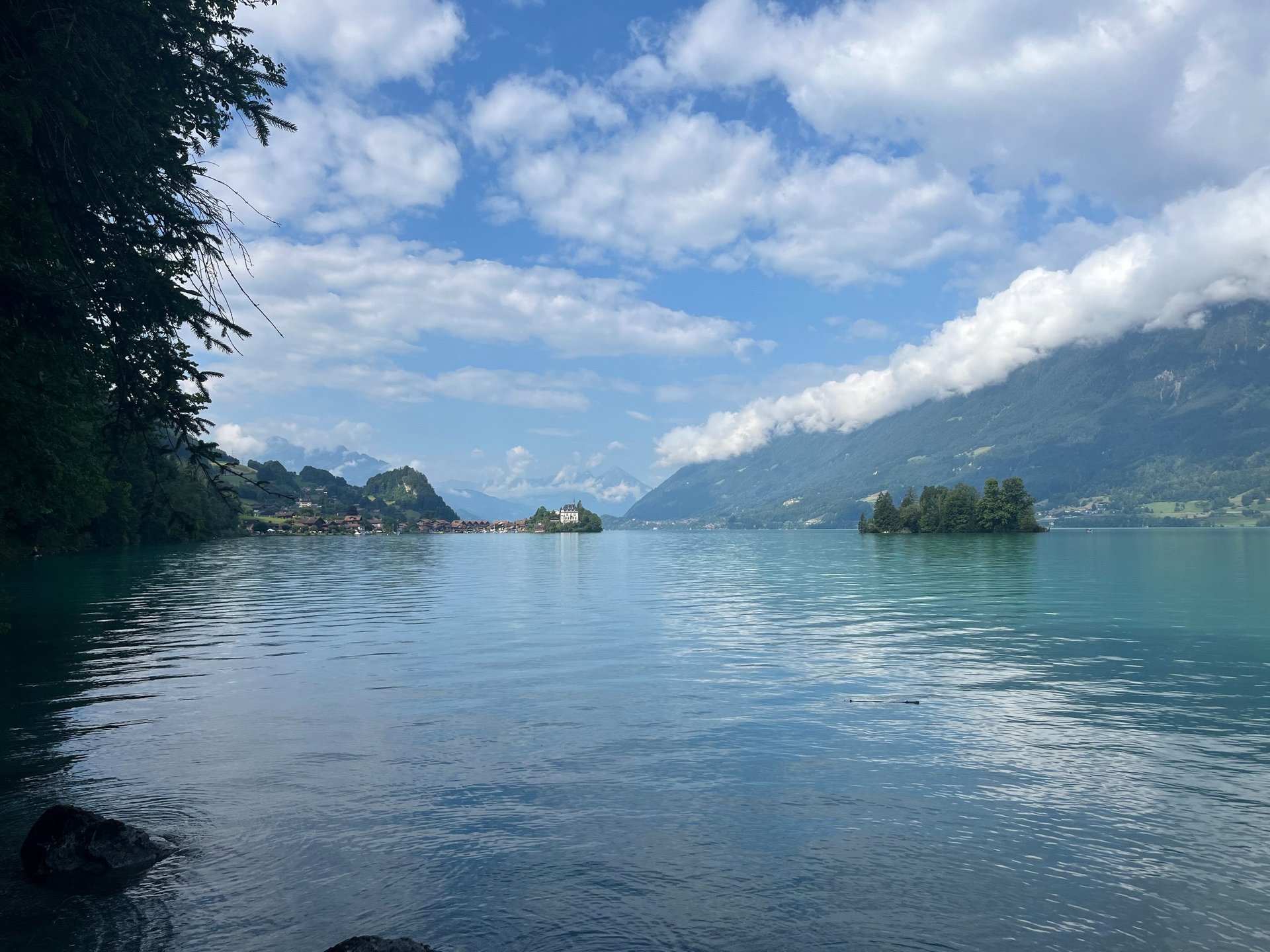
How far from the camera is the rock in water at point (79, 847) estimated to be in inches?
491

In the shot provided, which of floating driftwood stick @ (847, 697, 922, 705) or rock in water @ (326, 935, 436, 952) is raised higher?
rock in water @ (326, 935, 436, 952)

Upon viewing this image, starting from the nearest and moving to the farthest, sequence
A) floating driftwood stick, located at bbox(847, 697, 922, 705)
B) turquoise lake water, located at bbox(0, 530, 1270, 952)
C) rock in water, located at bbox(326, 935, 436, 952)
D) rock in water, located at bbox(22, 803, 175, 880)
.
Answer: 1. rock in water, located at bbox(326, 935, 436, 952)
2. turquoise lake water, located at bbox(0, 530, 1270, 952)
3. rock in water, located at bbox(22, 803, 175, 880)
4. floating driftwood stick, located at bbox(847, 697, 922, 705)

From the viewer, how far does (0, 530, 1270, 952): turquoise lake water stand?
1145 cm

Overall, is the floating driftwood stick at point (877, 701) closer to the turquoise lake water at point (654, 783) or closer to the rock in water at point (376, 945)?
the turquoise lake water at point (654, 783)

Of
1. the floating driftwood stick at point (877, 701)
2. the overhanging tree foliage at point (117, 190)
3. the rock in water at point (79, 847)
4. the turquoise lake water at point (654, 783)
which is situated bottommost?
the floating driftwood stick at point (877, 701)

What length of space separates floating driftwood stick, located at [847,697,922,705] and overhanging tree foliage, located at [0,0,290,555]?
20.1 meters

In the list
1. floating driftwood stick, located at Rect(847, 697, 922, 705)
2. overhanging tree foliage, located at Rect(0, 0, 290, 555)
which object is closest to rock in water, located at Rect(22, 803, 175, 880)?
overhanging tree foliage, located at Rect(0, 0, 290, 555)

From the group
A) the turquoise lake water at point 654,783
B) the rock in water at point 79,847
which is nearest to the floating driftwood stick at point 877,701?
the turquoise lake water at point 654,783

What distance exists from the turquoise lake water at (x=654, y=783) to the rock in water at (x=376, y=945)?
1.56 m

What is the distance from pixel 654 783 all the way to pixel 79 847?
10476mm

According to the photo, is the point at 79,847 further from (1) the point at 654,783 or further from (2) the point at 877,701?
(2) the point at 877,701

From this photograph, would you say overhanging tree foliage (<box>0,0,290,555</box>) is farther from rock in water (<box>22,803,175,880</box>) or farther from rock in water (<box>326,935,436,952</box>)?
rock in water (<box>326,935,436,952</box>)

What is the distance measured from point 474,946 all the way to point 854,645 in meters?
29.4

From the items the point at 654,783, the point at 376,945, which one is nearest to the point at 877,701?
the point at 654,783
